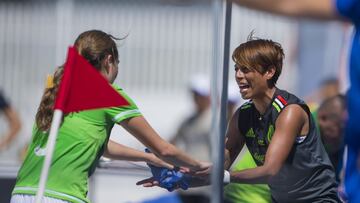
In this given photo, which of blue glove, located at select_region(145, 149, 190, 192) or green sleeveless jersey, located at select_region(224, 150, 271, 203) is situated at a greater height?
blue glove, located at select_region(145, 149, 190, 192)

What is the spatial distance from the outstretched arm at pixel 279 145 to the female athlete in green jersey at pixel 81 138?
0.27 meters

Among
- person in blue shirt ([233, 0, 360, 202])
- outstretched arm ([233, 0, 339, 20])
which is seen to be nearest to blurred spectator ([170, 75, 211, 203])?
person in blue shirt ([233, 0, 360, 202])

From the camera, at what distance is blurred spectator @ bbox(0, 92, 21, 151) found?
9195mm

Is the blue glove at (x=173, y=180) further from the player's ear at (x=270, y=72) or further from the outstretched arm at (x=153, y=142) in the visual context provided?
the player's ear at (x=270, y=72)

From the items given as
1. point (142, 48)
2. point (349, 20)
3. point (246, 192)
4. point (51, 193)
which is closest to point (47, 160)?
point (51, 193)

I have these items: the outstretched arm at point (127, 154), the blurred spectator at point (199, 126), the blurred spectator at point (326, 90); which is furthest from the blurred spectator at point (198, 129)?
the outstretched arm at point (127, 154)

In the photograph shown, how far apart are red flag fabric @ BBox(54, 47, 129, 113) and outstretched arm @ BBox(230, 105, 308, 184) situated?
60cm

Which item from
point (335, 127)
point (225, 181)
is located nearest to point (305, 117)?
point (225, 181)

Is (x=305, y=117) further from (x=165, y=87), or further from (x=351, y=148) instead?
(x=165, y=87)

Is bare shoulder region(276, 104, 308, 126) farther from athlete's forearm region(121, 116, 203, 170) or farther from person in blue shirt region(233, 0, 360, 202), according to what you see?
person in blue shirt region(233, 0, 360, 202)

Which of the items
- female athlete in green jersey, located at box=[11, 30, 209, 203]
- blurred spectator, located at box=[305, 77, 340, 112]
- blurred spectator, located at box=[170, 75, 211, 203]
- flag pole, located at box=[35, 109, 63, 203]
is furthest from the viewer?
blurred spectator, located at box=[305, 77, 340, 112]

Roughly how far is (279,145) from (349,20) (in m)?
1.44

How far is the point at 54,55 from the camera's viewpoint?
10062 millimetres

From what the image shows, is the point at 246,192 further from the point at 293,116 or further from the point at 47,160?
the point at 47,160
